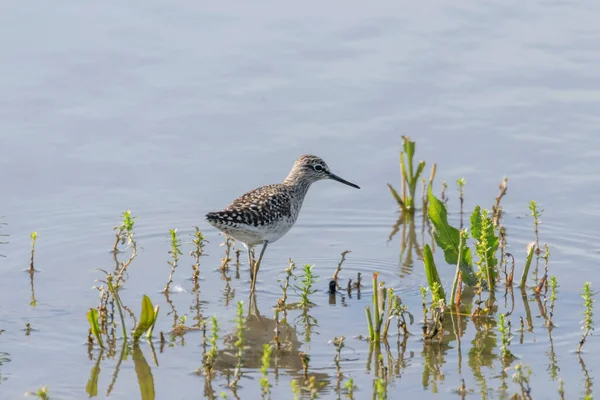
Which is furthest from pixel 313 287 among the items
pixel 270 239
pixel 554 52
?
pixel 554 52

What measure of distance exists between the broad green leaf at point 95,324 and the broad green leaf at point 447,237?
10.2 feet

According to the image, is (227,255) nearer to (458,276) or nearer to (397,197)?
(397,197)

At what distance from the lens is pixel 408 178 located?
11.5m

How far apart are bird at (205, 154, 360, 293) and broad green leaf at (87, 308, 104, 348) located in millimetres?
1746

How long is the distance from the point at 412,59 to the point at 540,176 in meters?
2.87

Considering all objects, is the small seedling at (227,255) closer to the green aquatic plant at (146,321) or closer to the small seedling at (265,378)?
the green aquatic plant at (146,321)

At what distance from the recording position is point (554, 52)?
46.8 ft

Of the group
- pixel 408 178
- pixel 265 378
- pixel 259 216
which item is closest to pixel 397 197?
pixel 408 178

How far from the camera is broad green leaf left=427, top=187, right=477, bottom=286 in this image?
31.3 ft

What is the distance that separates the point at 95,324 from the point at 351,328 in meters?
2.03

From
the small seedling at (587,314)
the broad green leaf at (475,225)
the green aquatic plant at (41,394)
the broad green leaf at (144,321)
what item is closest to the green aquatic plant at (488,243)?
the broad green leaf at (475,225)

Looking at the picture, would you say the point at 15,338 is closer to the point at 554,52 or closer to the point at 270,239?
the point at 270,239

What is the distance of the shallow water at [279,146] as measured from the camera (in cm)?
829

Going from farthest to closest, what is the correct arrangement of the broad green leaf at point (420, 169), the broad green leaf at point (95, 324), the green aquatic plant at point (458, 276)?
1. the broad green leaf at point (420, 169)
2. the green aquatic plant at point (458, 276)
3. the broad green leaf at point (95, 324)
